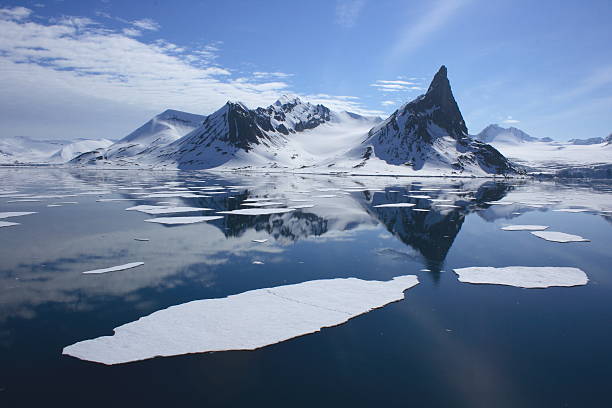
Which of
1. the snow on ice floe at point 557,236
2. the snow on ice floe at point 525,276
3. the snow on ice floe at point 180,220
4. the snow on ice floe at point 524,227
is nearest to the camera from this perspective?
the snow on ice floe at point 525,276

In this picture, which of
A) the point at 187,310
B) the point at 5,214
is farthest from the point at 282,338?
the point at 5,214

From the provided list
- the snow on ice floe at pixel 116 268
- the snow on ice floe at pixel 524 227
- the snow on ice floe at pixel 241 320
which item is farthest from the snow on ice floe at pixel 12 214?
the snow on ice floe at pixel 524 227

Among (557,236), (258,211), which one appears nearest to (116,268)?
(258,211)

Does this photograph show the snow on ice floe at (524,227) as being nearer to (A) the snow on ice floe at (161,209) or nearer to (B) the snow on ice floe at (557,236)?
(B) the snow on ice floe at (557,236)

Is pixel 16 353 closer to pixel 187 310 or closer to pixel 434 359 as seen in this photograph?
pixel 187 310

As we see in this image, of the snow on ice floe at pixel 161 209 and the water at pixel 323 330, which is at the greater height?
the snow on ice floe at pixel 161 209

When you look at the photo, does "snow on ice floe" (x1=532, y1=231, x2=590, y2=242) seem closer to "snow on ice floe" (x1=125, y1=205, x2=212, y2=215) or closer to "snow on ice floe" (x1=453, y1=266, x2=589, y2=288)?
"snow on ice floe" (x1=453, y1=266, x2=589, y2=288)

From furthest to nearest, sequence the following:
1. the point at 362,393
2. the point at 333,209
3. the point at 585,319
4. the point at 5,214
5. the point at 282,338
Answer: the point at 333,209 → the point at 5,214 → the point at 585,319 → the point at 282,338 → the point at 362,393
